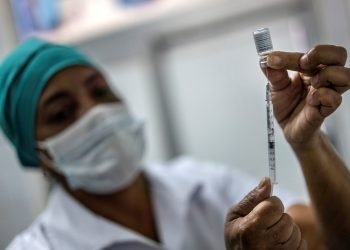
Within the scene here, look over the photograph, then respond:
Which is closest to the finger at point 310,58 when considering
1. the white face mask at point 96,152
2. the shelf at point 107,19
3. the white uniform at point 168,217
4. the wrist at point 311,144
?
the wrist at point 311,144

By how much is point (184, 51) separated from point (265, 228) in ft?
4.30

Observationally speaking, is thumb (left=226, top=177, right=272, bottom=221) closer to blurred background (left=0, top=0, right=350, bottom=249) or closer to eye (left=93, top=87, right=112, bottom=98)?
eye (left=93, top=87, right=112, bottom=98)

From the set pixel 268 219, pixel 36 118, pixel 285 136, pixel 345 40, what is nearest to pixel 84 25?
pixel 36 118

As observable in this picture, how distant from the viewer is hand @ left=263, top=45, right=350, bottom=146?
2.02ft

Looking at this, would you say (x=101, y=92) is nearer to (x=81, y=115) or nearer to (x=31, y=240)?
(x=81, y=115)

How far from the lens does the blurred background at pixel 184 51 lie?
1.61m

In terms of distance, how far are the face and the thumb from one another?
54 centimetres

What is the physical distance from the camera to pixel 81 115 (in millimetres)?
1063

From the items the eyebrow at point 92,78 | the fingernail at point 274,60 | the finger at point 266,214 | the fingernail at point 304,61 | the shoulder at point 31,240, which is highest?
the fingernail at point 274,60

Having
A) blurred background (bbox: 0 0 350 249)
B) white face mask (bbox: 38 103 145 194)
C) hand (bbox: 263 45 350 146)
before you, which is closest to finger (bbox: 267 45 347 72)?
hand (bbox: 263 45 350 146)

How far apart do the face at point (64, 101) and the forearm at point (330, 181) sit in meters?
0.54

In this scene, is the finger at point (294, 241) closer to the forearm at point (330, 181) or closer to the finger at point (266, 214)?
the finger at point (266, 214)

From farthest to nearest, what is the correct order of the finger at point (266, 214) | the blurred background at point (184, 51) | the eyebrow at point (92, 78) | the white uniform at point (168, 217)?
the blurred background at point (184, 51)
the eyebrow at point (92, 78)
the white uniform at point (168, 217)
the finger at point (266, 214)

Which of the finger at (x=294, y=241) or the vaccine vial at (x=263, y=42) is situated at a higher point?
the vaccine vial at (x=263, y=42)
